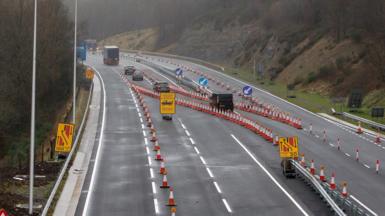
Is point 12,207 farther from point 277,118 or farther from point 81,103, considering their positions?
point 81,103

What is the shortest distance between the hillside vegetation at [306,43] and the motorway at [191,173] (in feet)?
88.2

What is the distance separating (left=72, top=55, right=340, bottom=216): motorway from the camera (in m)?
28.3

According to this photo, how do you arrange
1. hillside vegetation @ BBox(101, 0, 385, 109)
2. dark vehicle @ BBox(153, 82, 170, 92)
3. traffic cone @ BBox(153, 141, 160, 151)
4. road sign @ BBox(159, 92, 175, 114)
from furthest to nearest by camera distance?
1. hillside vegetation @ BBox(101, 0, 385, 109)
2. dark vehicle @ BBox(153, 82, 170, 92)
3. road sign @ BBox(159, 92, 175, 114)
4. traffic cone @ BBox(153, 141, 160, 151)

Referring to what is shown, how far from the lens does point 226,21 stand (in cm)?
14588

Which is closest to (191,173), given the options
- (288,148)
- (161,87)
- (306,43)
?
(288,148)

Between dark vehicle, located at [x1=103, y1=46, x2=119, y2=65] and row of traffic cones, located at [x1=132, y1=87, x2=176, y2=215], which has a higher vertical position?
dark vehicle, located at [x1=103, y1=46, x2=119, y2=65]

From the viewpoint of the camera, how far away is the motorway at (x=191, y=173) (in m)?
28.3

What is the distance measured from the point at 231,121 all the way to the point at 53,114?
61.0ft

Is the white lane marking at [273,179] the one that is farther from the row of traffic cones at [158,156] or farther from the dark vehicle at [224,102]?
the dark vehicle at [224,102]

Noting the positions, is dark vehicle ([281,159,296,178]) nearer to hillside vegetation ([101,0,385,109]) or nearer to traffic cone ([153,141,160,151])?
traffic cone ([153,141,160,151])

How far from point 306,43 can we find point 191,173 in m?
71.2

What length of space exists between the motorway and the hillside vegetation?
26.9m

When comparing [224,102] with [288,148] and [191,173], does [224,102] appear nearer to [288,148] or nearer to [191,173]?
[191,173]

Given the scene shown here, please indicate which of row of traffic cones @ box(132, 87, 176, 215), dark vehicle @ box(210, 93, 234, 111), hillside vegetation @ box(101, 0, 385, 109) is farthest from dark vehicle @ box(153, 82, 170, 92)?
hillside vegetation @ box(101, 0, 385, 109)
